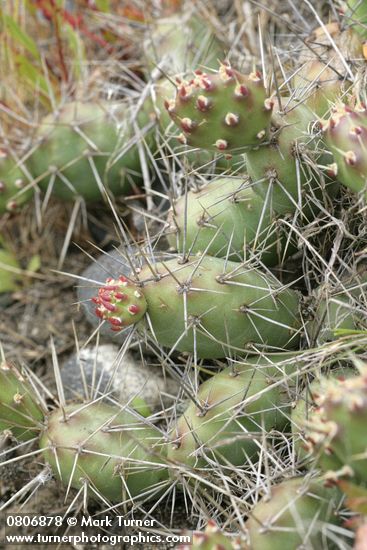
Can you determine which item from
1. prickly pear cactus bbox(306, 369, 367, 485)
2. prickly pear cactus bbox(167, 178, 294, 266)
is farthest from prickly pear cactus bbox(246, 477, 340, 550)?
prickly pear cactus bbox(167, 178, 294, 266)

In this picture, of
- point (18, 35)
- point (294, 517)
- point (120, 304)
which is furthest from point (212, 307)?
point (18, 35)

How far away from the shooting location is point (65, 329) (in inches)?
108

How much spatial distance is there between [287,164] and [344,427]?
756 millimetres

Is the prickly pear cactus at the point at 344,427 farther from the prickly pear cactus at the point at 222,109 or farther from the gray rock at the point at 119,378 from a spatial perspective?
the gray rock at the point at 119,378

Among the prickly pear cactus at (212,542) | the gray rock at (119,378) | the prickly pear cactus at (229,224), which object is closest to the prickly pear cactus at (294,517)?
the prickly pear cactus at (212,542)

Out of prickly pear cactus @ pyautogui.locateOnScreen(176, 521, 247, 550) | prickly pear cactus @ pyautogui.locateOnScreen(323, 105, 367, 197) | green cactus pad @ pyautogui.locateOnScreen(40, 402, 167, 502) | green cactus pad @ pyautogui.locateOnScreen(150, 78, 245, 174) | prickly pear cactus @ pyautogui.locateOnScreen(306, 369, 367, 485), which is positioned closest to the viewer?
prickly pear cactus @ pyautogui.locateOnScreen(306, 369, 367, 485)

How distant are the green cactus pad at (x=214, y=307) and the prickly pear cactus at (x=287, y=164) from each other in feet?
0.65

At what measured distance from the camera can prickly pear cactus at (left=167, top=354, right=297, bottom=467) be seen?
1.75 m

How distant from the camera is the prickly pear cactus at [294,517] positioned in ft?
4.71

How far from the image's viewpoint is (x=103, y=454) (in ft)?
6.02

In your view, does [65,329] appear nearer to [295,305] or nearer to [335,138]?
[295,305]

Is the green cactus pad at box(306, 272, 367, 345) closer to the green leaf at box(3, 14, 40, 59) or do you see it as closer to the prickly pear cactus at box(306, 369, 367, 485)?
the prickly pear cactus at box(306, 369, 367, 485)

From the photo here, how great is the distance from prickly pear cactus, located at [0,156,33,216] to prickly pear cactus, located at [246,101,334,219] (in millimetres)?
1031

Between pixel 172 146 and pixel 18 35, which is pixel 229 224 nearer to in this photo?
pixel 172 146
